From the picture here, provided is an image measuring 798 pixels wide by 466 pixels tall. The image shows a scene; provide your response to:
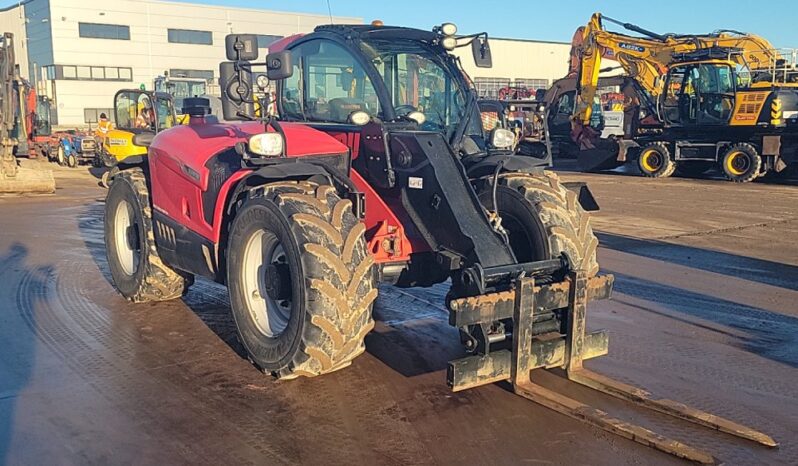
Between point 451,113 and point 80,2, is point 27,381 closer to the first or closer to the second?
point 451,113

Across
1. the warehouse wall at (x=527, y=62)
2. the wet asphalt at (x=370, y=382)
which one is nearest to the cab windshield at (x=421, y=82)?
the wet asphalt at (x=370, y=382)

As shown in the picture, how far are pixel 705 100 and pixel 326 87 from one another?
17.3 metres

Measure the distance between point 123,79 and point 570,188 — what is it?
52.3 metres

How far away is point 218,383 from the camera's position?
481cm

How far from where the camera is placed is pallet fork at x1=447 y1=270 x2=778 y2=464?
405 cm

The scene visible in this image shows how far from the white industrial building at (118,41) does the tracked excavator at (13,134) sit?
23.4m

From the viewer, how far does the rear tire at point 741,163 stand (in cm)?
1905

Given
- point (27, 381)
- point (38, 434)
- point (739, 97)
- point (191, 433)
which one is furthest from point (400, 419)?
point (739, 97)

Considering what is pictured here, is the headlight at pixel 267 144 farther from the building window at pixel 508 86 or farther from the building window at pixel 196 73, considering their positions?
the building window at pixel 196 73

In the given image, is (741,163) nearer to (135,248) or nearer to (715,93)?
(715,93)

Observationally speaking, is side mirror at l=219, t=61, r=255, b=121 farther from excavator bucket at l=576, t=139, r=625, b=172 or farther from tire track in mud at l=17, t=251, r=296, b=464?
excavator bucket at l=576, t=139, r=625, b=172

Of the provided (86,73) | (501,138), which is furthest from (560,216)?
(86,73)

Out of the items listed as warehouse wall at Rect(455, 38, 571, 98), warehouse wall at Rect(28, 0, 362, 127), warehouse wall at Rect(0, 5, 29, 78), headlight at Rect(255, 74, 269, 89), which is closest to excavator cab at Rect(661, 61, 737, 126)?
headlight at Rect(255, 74, 269, 89)

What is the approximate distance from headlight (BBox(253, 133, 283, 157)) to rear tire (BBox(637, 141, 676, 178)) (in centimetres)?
1811
